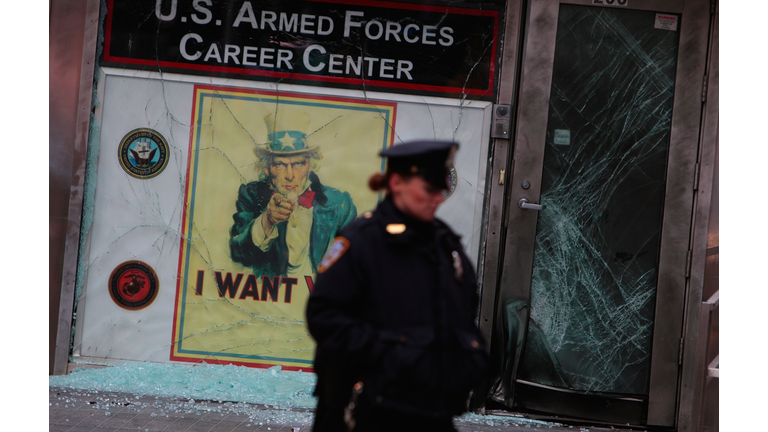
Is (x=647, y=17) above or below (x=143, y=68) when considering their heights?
above

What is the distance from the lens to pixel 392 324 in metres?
2.07

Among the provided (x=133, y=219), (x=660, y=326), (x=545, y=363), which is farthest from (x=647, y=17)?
(x=133, y=219)

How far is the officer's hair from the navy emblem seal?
27.3 inches

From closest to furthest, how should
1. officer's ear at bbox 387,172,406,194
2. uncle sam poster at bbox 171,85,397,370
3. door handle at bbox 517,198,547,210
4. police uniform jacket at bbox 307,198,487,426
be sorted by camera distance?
police uniform jacket at bbox 307,198,487,426 < officer's ear at bbox 387,172,406,194 < door handle at bbox 517,198,547,210 < uncle sam poster at bbox 171,85,397,370

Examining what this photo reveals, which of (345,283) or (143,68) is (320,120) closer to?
(143,68)

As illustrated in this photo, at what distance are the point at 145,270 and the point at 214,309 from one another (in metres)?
0.59

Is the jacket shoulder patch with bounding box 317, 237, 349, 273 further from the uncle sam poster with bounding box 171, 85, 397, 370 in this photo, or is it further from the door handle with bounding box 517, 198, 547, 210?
the door handle with bounding box 517, 198, 547, 210

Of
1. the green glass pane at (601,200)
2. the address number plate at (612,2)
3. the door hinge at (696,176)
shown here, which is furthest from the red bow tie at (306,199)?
the door hinge at (696,176)

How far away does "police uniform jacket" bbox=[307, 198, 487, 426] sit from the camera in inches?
79.2

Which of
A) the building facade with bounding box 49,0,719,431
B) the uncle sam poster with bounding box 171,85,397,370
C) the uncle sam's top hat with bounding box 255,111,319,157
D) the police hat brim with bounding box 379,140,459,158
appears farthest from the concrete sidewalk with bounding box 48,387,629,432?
the police hat brim with bounding box 379,140,459,158

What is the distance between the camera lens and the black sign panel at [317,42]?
4613 millimetres

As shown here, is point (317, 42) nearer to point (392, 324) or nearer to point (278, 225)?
point (278, 225)

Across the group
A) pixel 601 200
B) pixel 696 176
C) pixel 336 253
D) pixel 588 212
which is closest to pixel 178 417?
pixel 336 253

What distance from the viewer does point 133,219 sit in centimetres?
470
